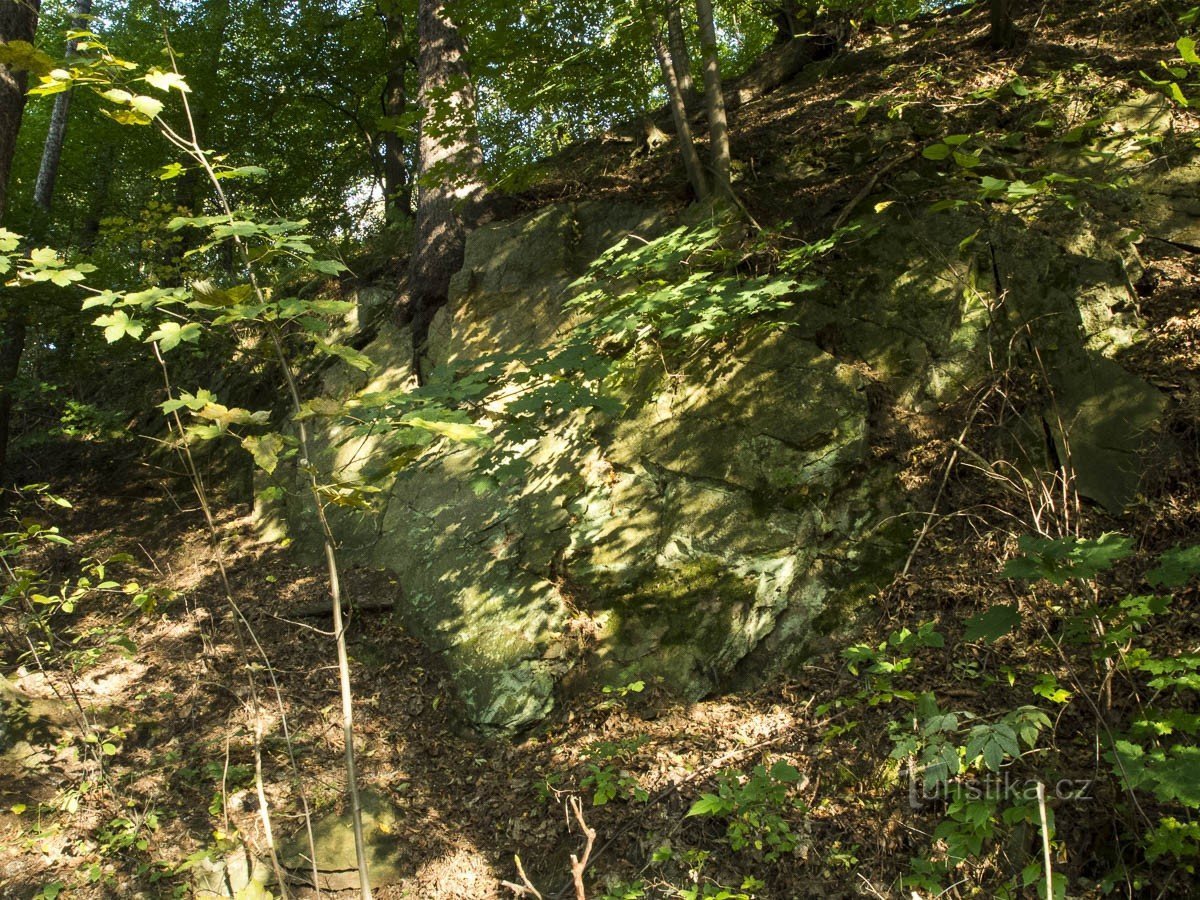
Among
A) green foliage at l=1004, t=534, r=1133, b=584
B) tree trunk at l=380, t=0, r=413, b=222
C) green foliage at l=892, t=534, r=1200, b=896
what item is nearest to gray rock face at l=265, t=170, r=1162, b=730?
green foliage at l=892, t=534, r=1200, b=896

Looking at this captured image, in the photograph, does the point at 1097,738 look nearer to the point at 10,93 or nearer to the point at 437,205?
the point at 437,205

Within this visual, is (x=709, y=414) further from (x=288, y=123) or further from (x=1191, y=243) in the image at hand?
(x=288, y=123)

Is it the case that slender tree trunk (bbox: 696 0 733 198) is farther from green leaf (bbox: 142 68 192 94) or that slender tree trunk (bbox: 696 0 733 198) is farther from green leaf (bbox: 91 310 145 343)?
green leaf (bbox: 91 310 145 343)

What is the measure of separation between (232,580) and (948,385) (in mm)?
6067

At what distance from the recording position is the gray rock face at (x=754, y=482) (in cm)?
439

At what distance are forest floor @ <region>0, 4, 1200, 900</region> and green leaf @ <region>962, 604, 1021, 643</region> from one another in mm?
611

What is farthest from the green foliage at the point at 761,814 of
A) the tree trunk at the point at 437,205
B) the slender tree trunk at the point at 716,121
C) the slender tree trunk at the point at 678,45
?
the slender tree trunk at the point at 678,45

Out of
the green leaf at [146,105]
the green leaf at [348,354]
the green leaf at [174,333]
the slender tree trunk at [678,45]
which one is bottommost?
the green leaf at [348,354]

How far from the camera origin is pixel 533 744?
4477 mm

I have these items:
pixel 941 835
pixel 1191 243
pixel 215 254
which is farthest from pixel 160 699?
pixel 215 254

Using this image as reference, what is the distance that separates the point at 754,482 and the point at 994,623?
8.15 ft

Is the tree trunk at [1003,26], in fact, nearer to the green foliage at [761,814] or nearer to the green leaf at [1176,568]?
the green leaf at [1176,568]

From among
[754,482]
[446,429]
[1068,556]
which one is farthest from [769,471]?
[446,429]

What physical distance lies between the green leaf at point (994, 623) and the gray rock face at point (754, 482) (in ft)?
6.15
